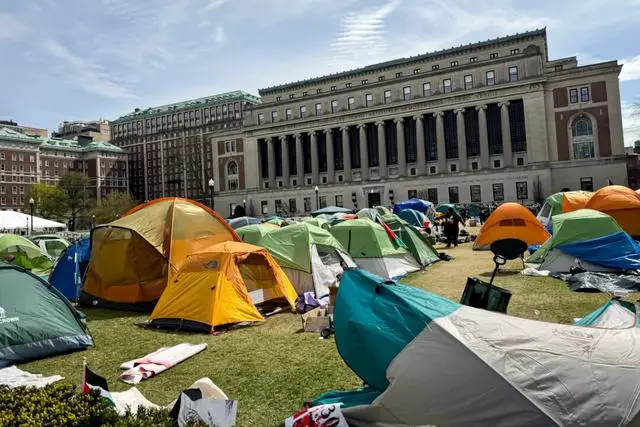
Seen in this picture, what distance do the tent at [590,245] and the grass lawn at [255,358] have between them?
1.72 m

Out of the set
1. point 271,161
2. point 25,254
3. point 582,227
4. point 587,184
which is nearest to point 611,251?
point 582,227

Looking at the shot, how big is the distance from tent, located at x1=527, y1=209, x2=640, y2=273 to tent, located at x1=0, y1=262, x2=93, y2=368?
1289 cm

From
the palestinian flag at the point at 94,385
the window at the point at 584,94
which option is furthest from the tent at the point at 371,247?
the window at the point at 584,94

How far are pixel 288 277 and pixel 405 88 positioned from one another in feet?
206

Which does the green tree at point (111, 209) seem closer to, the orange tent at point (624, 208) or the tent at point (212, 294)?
the tent at point (212, 294)

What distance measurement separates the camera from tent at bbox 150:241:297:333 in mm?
9102

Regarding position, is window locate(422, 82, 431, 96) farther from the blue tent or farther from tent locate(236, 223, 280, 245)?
the blue tent

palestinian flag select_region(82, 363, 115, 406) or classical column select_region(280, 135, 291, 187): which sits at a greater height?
classical column select_region(280, 135, 291, 187)

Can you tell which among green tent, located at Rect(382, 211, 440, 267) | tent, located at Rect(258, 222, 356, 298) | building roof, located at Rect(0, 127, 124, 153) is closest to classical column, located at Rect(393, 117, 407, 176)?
green tent, located at Rect(382, 211, 440, 267)

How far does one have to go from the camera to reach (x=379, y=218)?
17.4m

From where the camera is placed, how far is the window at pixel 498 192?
196ft

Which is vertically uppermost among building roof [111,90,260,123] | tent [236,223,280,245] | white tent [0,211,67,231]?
building roof [111,90,260,123]

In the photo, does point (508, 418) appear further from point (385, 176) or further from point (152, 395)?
point (385, 176)

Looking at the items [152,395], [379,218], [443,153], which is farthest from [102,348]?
[443,153]
